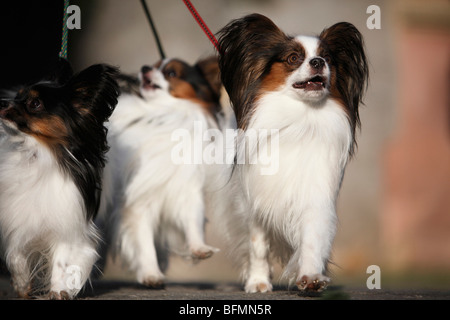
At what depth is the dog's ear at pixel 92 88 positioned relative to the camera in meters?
3.46

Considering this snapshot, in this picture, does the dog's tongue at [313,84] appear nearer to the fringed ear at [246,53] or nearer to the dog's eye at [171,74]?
the fringed ear at [246,53]

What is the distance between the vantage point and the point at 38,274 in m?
3.58

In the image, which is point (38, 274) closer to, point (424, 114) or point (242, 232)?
point (242, 232)

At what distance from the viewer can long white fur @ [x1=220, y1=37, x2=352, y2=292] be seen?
3.41 metres

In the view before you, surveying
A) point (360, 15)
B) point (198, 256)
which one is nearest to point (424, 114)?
point (360, 15)

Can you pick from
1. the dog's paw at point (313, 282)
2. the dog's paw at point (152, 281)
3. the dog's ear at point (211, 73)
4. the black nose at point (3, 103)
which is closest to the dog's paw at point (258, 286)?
the dog's paw at point (152, 281)

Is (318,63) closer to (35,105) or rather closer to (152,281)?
(35,105)

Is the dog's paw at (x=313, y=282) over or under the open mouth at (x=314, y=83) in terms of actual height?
under

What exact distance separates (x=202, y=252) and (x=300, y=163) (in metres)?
0.93

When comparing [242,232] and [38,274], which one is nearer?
[38,274]

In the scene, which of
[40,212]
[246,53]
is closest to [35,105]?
[40,212]

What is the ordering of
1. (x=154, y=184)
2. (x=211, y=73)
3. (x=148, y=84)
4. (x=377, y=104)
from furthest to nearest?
1. (x=377, y=104)
2. (x=211, y=73)
3. (x=148, y=84)
4. (x=154, y=184)

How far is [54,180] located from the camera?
3398mm

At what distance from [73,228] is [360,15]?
6.09m
